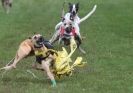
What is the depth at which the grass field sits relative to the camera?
49.4 ft

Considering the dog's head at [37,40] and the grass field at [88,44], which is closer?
the dog's head at [37,40]

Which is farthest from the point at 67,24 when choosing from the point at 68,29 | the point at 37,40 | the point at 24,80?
the point at 37,40

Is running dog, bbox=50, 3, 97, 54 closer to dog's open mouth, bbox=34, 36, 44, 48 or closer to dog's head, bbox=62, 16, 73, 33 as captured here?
dog's head, bbox=62, 16, 73, 33

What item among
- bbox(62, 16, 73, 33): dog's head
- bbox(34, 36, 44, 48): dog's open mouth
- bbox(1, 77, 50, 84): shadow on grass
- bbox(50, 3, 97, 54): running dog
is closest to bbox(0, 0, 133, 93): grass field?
bbox(1, 77, 50, 84): shadow on grass

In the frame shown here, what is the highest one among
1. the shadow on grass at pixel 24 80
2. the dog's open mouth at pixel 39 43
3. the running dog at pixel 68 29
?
the running dog at pixel 68 29

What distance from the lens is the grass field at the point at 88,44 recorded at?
15.0m

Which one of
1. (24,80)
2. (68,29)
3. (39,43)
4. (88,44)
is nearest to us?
(39,43)

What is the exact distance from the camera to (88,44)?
75.1ft

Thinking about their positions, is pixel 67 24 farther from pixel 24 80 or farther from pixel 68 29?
pixel 24 80

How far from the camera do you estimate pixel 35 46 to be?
48.4 feet

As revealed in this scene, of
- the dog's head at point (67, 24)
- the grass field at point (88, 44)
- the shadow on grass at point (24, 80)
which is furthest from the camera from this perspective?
the dog's head at point (67, 24)

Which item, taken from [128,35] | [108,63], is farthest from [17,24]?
[108,63]

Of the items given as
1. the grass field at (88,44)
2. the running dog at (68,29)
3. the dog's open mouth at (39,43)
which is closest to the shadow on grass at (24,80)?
the grass field at (88,44)

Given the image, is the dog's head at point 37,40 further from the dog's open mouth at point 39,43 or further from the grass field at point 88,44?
the grass field at point 88,44
